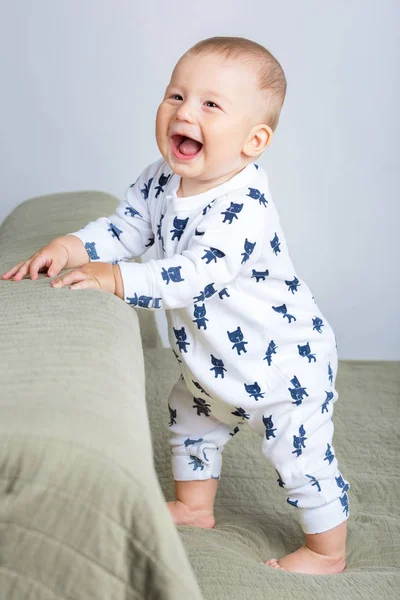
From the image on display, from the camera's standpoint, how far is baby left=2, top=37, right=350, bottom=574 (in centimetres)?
110

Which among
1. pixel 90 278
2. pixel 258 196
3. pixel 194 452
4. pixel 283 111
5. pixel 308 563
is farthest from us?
pixel 283 111

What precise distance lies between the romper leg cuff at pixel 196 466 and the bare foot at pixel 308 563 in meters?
0.18

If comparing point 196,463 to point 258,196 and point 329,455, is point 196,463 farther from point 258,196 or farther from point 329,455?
point 258,196

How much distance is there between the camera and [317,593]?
101 centimetres

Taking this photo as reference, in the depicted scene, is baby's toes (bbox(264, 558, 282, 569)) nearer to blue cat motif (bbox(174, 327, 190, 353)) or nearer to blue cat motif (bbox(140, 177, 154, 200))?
blue cat motif (bbox(174, 327, 190, 353))

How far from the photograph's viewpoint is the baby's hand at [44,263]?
43.4 inches

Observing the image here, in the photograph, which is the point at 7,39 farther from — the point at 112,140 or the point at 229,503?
the point at 229,503

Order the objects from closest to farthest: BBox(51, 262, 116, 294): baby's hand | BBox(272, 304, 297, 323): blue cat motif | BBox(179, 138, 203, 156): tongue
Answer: BBox(51, 262, 116, 294): baby's hand < BBox(179, 138, 203, 156): tongue < BBox(272, 304, 297, 323): blue cat motif

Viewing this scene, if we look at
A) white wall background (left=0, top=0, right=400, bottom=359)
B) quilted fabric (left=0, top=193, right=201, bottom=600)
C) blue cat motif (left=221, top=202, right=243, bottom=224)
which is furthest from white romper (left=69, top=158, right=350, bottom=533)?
white wall background (left=0, top=0, right=400, bottom=359)

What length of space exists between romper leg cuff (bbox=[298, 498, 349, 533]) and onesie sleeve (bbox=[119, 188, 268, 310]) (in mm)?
387

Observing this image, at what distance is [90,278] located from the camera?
104cm

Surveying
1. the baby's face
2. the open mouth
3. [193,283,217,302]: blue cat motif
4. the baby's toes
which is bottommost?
the baby's toes

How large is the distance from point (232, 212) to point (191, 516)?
49 cm

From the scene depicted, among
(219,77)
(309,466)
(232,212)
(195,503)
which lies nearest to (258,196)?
(232,212)
